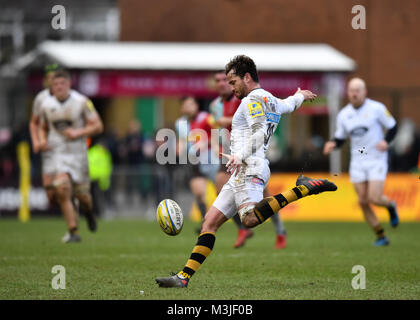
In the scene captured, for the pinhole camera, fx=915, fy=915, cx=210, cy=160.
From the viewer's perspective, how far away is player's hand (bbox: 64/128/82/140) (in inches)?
540

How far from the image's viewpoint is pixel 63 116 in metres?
13.9

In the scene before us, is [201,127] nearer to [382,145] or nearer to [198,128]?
[198,128]

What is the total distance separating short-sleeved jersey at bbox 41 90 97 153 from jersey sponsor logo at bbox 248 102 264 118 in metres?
5.76

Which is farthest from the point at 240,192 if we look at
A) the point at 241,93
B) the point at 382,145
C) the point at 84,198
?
the point at 84,198

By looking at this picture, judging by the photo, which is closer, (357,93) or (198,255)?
(198,255)

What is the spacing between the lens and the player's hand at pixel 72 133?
13723mm

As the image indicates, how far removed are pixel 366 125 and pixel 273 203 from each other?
5.40m

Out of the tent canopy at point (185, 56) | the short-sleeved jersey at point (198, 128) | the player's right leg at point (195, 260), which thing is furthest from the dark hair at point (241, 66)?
the tent canopy at point (185, 56)

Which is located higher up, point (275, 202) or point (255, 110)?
point (255, 110)

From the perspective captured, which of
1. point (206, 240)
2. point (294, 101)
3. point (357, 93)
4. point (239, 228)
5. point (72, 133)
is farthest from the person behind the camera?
point (72, 133)

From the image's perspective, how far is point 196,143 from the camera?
51.6 feet

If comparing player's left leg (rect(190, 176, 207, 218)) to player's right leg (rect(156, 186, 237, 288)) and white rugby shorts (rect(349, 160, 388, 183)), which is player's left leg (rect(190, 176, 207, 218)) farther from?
player's right leg (rect(156, 186, 237, 288))

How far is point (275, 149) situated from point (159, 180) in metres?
4.98

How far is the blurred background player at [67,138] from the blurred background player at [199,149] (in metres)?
2.32
